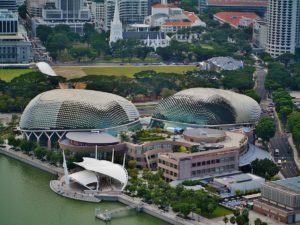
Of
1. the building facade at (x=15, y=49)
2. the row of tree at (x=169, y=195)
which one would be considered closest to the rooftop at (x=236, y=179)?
the row of tree at (x=169, y=195)

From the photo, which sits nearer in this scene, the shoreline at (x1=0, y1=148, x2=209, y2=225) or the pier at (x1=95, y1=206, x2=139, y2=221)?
the shoreline at (x1=0, y1=148, x2=209, y2=225)

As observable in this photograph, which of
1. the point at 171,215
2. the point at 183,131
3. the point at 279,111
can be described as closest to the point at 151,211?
the point at 171,215

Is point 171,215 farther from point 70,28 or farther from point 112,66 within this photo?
point 70,28

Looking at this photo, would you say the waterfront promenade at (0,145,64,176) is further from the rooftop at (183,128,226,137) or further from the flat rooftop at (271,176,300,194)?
the flat rooftop at (271,176,300,194)

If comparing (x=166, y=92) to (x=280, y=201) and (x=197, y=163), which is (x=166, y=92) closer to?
(x=197, y=163)

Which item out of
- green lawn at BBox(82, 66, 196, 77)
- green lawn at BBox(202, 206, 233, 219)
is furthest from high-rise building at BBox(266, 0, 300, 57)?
green lawn at BBox(202, 206, 233, 219)

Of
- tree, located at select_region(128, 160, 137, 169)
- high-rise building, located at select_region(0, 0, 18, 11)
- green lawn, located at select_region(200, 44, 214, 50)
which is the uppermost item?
high-rise building, located at select_region(0, 0, 18, 11)

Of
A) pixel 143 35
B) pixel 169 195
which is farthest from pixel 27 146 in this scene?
pixel 143 35
